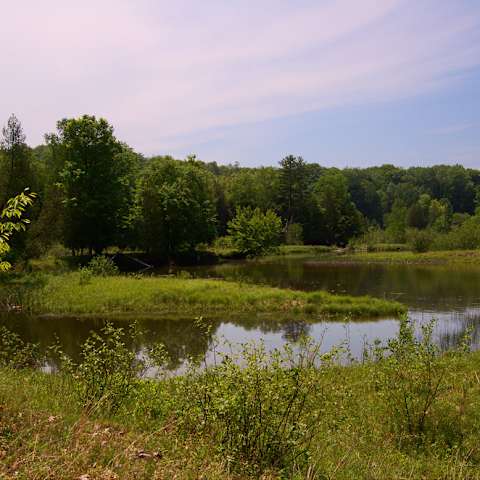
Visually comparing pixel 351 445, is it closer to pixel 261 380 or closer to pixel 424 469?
pixel 424 469

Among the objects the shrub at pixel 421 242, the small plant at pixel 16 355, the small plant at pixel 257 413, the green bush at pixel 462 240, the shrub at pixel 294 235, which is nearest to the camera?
the small plant at pixel 257 413

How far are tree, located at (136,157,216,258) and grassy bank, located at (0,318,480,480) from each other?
4996cm

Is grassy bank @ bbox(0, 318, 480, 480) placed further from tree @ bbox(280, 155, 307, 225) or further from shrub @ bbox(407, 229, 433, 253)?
tree @ bbox(280, 155, 307, 225)

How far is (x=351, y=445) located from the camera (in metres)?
7.94

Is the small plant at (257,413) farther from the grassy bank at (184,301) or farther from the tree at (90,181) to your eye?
the tree at (90,181)

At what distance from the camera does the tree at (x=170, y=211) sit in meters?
59.6

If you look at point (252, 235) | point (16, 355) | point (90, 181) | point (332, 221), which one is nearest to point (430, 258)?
point (252, 235)

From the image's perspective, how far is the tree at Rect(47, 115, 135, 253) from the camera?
160 feet

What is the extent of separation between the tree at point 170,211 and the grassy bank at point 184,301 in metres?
27.9

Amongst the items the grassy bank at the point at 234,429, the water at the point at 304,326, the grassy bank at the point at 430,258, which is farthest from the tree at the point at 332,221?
the grassy bank at the point at 234,429

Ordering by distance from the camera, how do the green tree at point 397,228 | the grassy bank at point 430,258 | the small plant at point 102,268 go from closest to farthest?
the small plant at point 102,268, the grassy bank at point 430,258, the green tree at point 397,228

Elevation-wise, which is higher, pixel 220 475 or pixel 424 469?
pixel 220 475

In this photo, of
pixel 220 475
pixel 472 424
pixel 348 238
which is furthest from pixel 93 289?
pixel 348 238

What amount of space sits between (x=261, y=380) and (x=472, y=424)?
18.7 ft
